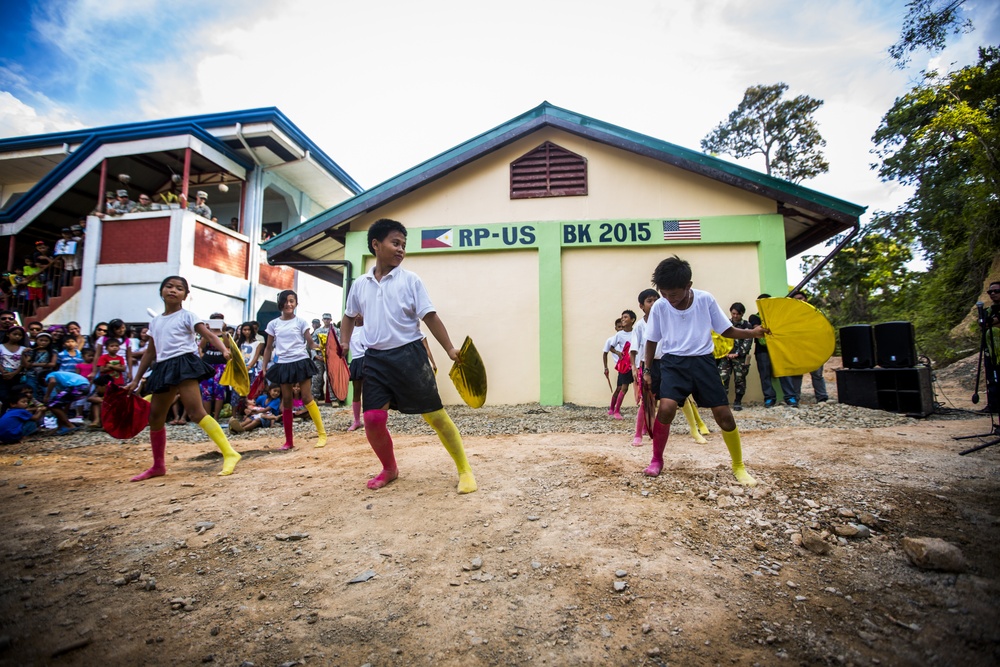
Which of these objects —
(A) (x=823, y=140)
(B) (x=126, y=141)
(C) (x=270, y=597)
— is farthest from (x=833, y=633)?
(A) (x=823, y=140)

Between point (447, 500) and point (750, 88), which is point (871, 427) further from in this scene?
point (750, 88)

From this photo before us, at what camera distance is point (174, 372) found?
4.23 meters

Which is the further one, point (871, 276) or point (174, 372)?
point (871, 276)

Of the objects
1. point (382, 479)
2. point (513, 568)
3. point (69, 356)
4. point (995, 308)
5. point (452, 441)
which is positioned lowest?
point (513, 568)

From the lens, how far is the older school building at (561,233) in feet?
28.2

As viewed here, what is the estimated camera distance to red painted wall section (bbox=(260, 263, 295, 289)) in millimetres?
14000

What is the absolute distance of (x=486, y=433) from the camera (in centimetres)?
645

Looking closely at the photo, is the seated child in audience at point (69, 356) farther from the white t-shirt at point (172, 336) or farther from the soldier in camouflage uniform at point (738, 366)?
the soldier in camouflage uniform at point (738, 366)

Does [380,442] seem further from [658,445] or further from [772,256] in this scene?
[772,256]

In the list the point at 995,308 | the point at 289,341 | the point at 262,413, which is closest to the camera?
the point at 289,341

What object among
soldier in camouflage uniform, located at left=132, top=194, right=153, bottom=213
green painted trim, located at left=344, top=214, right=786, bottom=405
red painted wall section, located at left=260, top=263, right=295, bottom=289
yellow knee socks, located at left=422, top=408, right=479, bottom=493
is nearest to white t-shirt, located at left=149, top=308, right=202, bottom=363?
yellow knee socks, located at left=422, top=408, right=479, bottom=493

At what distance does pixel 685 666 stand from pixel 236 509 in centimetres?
294

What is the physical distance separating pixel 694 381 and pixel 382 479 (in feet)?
8.32

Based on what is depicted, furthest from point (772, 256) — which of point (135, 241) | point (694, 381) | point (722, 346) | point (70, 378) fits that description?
point (135, 241)
